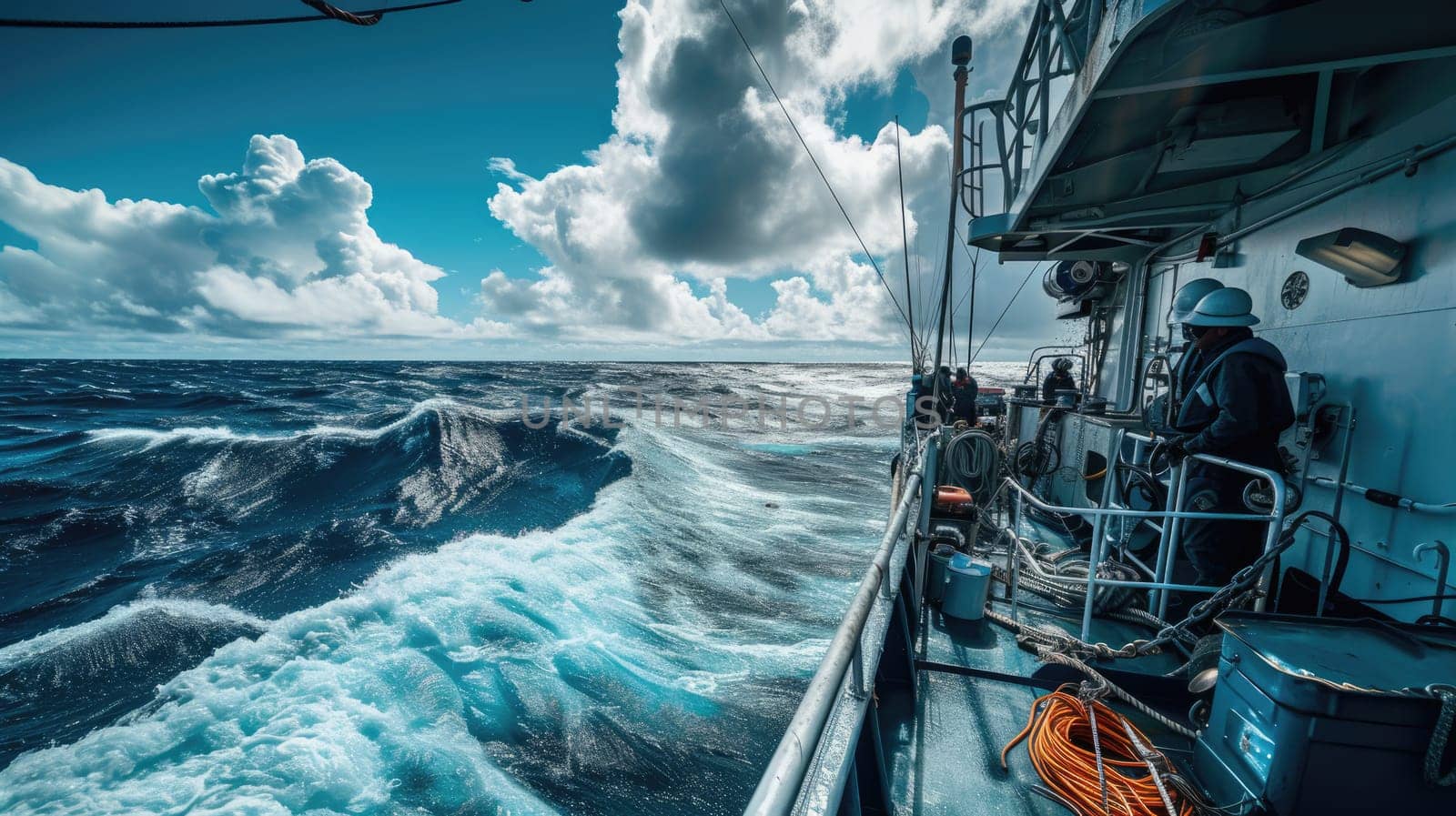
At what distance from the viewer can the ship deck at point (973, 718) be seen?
86.5 inches

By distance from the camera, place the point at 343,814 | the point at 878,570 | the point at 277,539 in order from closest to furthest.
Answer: the point at 878,570
the point at 343,814
the point at 277,539

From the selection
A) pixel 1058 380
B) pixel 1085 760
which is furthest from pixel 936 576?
pixel 1058 380

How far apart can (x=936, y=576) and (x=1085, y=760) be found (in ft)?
5.11

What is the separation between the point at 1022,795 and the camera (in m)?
2.19

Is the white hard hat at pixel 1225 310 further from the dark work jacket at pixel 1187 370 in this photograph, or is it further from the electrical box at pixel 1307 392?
the electrical box at pixel 1307 392

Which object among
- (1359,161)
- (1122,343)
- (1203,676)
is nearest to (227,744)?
(1203,676)

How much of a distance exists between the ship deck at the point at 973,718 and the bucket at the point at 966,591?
7 cm

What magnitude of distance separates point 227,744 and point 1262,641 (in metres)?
6.37

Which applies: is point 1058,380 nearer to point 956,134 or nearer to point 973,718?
point 956,134

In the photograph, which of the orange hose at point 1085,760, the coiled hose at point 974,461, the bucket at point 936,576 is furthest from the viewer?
the coiled hose at point 974,461

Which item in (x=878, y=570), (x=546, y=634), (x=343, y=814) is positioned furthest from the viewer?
(x=546, y=634)

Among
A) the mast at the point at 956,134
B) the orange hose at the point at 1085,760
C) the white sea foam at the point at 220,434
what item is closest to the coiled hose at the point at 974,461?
the mast at the point at 956,134

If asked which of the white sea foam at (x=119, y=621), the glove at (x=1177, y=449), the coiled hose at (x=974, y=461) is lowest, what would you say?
the white sea foam at (x=119, y=621)

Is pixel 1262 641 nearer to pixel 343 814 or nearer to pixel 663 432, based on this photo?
pixel 343 814
